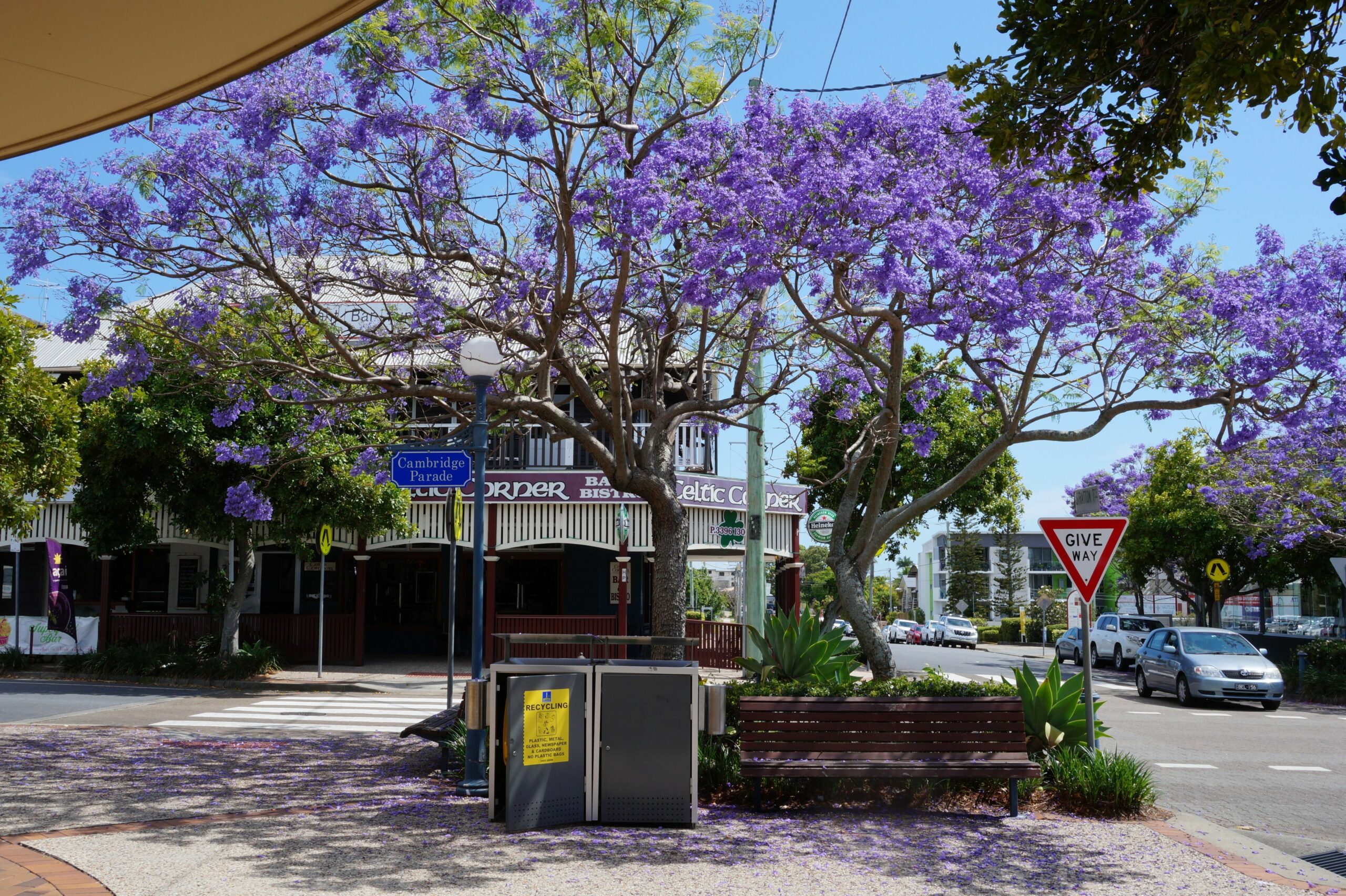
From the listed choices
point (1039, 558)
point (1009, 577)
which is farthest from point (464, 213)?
point (1039, 558)

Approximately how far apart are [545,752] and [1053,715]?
14.6 feet

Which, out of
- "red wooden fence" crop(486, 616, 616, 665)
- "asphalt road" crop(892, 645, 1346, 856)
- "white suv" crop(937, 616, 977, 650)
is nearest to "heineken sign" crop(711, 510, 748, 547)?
"asphalt road" crop(892, 645, 1346, 856)

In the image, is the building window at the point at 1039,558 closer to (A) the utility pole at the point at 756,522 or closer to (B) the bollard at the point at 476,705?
(A) the utility pole at the point at 756,522

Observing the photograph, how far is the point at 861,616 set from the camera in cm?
1043

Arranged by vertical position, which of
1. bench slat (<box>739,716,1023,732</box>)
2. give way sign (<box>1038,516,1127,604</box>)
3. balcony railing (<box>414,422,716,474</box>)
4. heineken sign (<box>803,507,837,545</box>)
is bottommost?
bench slat (<box>739,716,1023,732</box>)

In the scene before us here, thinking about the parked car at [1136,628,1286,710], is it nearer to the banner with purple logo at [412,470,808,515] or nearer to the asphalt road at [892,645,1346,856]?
the asphalt road at [892,645,1346,856]

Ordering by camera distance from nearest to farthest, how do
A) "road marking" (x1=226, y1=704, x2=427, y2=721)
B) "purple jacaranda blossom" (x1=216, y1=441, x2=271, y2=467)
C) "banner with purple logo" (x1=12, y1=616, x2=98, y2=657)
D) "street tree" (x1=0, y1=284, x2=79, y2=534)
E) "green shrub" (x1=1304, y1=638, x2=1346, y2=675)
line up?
1. "street tree" (x1=0, y1=284, x2=79, y2=534)
2. "purple jacaranda blossom" (x1=216, y1=441, x2=271, y2=467)
3. "road marking" (x1=226, y1=704, x2=427, y2=721)
4. "green shrub" (x1=1304, y1=638, x2=1346, y2=675)
5. "banner with purple logo" (x1=12, y1=616, x2=98, y2=657)

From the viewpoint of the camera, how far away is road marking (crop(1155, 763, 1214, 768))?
12.4 meters

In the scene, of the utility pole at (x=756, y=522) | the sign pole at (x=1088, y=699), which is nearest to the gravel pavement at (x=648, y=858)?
the sign pole at (x=1088, y=699)

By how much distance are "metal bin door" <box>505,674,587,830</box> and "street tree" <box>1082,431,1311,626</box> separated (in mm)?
21182

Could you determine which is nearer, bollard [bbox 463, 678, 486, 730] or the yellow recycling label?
the yellow recycling label

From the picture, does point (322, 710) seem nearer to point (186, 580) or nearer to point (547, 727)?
point (547, 727)

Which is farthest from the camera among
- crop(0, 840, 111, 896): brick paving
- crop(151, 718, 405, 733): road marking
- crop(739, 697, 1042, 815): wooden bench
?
crop(151, 718, 405, 733): road marking

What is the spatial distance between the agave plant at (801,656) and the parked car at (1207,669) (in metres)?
12.2
